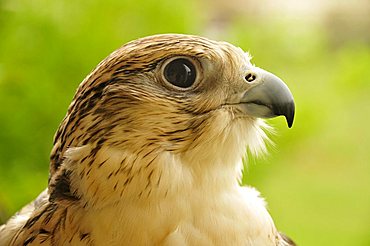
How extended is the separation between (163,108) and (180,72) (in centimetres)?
6

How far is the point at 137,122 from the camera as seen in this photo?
101cm

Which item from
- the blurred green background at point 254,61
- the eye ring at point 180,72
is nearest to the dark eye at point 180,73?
the eye ring at point 180,72

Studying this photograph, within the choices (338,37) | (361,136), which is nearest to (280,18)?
(361,136)

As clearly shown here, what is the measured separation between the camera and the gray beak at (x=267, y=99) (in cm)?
100

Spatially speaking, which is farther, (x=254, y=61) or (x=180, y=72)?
(x=254, y=61)

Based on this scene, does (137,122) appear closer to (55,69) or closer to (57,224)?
(57,224)

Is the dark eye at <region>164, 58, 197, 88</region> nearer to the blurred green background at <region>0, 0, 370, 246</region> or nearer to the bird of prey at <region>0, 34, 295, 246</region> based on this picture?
the bird of prey at <region>0, 34, 295, 246</region>

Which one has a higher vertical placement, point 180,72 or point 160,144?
point 180,72

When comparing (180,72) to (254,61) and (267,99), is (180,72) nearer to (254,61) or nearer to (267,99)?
(267,99)

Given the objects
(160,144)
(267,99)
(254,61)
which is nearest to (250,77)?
(267,99)

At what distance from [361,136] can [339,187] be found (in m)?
0.39

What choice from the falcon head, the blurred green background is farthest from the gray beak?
the blurred green background

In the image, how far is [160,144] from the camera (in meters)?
1.01

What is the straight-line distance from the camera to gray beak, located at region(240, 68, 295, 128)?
100 centimetres
